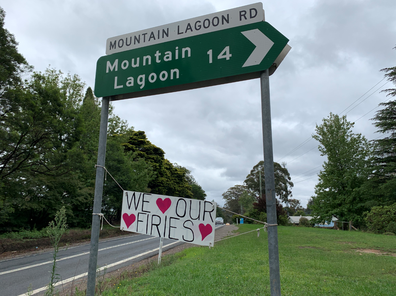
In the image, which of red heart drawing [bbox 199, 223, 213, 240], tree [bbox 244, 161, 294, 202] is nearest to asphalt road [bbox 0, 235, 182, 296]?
red heart drawing [bbox 199, 223, 213, 240]

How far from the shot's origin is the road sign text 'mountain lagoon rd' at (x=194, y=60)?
2.51 metres

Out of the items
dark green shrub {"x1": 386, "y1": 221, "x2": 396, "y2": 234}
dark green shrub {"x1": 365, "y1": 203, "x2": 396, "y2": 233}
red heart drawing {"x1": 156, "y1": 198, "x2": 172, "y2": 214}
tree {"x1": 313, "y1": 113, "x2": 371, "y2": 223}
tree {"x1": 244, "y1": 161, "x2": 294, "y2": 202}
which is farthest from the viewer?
tree {"x1": 244, "y1": 161, "x2": 294, "y2": 202}

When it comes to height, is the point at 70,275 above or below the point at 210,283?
below

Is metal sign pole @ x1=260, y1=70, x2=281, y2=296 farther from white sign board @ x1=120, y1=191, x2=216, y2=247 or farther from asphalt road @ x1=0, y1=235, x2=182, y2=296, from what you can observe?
asphalt road @ x1=0, y1=235, x2=182, y2=296

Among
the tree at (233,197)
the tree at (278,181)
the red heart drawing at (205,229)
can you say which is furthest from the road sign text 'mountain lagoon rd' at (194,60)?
the tree at (233,197)

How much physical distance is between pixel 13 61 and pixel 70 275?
11.2m

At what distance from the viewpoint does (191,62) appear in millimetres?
2879

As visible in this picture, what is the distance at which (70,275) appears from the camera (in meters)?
7.54

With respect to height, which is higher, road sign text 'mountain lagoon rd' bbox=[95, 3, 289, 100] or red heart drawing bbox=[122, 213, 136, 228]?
A: road sign text 'mountain lagoon rd' bbox=[95, 3, 289, 100]

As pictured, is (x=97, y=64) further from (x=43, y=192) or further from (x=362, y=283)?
(x=43, y=192)

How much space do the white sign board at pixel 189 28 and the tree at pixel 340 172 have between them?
34623mm

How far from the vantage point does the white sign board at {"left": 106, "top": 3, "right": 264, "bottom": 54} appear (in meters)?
2.66

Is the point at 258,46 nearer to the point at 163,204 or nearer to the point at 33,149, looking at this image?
the point at 163,204

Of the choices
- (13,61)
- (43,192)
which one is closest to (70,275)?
(43,192)
